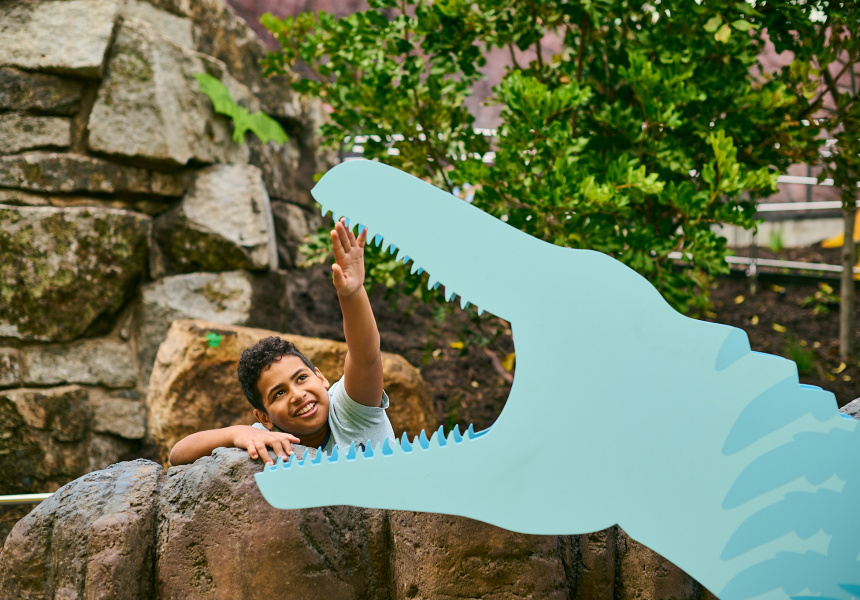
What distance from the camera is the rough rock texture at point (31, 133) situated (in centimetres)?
404

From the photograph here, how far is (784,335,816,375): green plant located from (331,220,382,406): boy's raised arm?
9.70ft

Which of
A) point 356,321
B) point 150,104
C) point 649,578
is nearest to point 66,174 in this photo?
point 150,104

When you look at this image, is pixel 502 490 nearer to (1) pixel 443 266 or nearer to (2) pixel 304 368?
(1) pixel 443 266

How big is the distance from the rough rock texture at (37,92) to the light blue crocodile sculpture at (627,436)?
3.49 metres

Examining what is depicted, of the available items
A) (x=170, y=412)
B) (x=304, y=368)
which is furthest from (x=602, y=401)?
(x=170, y=412)

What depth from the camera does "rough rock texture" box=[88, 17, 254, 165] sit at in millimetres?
Answer: 4133

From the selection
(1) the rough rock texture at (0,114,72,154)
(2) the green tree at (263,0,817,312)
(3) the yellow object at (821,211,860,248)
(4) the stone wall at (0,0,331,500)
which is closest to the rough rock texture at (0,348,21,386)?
(4) the stone wall at (0,0,331,500)

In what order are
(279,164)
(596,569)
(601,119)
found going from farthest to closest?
(279,164) → (601,119) → (596,569)

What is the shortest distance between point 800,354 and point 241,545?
3.64m

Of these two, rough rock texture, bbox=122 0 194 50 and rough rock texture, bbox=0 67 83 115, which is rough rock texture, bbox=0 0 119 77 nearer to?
rough rock texture, bbox=0 67 83 115

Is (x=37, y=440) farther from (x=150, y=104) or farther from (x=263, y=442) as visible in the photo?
(x=263, y=442)

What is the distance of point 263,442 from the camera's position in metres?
1.72

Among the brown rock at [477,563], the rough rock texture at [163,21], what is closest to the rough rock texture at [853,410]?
the brown rock at [477,563]

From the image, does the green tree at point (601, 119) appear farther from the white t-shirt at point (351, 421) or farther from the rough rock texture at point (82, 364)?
the rough rock texture at point (82, 364)
